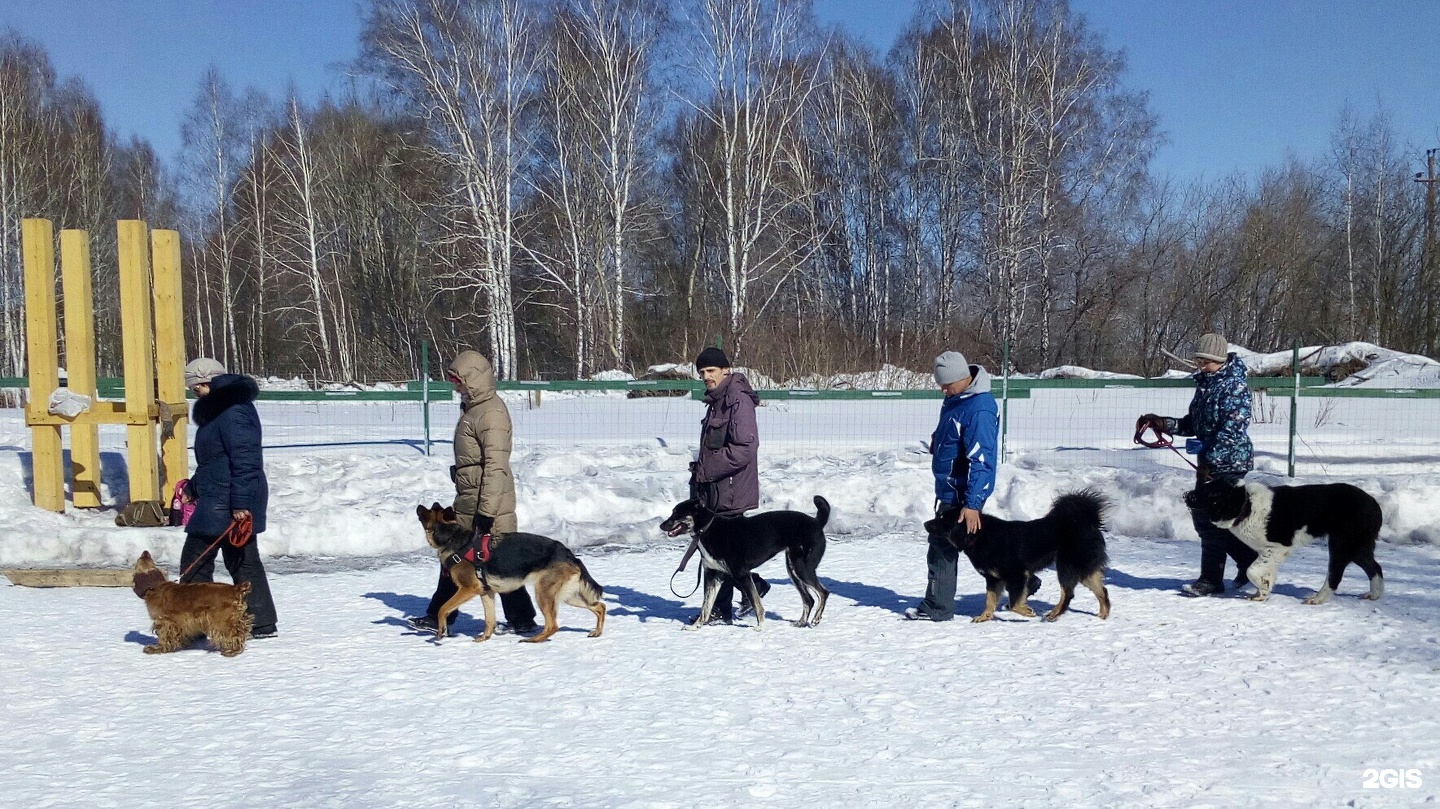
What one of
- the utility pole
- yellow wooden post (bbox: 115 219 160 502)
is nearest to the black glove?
yellow wooden post (bbox: 115 219 160 502)

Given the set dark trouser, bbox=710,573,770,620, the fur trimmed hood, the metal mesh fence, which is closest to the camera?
the fur trimmed hood

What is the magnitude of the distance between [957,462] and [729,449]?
1.43 metres

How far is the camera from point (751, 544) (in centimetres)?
588

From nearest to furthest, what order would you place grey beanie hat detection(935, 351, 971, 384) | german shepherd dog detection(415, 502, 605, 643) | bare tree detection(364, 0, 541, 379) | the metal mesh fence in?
1. german shepherd dog detection(415, 502, 605, 643)
2. grey beanie hat detection(935, 351, 971, 384)
3. the metal mesh fence
4. bare tree detection(364, 0, 541, 379)

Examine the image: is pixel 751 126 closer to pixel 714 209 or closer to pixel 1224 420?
pixel 714 209

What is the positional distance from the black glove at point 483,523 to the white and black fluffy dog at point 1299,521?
459 cm

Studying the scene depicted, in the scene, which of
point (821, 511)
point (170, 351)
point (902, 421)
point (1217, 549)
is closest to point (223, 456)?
point (821, 511)

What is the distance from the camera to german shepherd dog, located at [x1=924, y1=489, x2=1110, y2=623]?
5.87 metres

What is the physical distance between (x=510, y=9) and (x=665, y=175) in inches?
379

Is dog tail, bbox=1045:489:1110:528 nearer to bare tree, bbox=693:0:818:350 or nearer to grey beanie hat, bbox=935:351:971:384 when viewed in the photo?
grey beanie hat, bbox=935:351:971:384

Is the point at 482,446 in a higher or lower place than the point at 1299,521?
higher

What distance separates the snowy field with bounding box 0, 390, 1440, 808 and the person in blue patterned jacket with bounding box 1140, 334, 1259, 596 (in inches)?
12.5

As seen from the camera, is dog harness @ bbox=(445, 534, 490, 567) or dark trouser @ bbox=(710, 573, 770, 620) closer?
dog harness @ bbox=(445, 534, 490, 567)

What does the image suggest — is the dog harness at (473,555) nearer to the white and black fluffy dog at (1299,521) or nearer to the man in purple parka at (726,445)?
the man in purple parka at (726,445)
